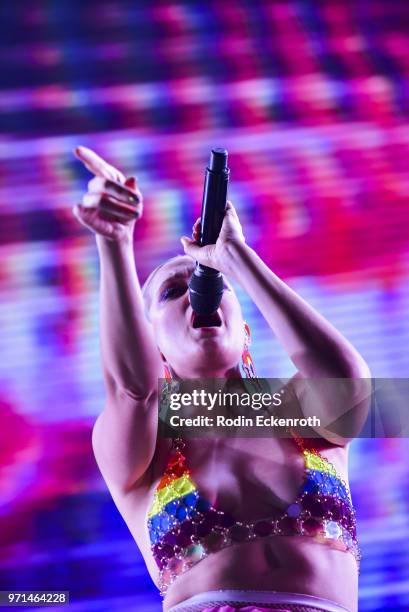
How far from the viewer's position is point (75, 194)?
5.74 ft

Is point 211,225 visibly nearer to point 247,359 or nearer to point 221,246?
point 221,246

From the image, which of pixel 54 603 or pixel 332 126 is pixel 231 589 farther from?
pixel 332 126

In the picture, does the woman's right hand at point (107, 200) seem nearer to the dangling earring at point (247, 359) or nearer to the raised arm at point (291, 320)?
the raised arm at point (291, 320)

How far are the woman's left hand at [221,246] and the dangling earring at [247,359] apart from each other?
0.37 meters

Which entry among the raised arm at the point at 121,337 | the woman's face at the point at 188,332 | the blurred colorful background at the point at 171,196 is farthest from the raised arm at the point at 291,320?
the blurred colorful background at the point at 171,196

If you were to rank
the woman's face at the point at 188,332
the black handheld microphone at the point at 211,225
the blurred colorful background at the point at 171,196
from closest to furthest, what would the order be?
the black handheld microphone at the point at 211,225, the woman's face at the point at 188,332, the blurred colorful background at the point at 171,196

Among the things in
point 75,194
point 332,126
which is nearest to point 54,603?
point 75,194

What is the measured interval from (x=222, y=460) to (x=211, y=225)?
0.52 metres

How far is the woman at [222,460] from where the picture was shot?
4.18 ft

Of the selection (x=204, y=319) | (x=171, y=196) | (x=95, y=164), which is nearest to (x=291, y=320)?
(x=204, y=319)

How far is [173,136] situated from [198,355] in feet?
1.73

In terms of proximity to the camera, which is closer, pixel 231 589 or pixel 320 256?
pixel 231 589

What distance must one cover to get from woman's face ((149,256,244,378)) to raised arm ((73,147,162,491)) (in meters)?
0.19

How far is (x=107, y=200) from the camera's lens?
115cm
